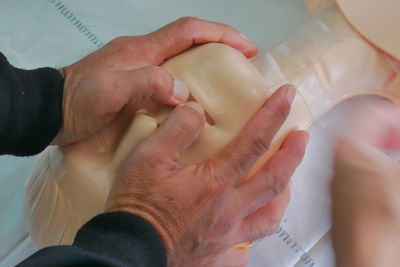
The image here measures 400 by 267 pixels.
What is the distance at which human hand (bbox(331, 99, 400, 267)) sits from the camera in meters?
0.65

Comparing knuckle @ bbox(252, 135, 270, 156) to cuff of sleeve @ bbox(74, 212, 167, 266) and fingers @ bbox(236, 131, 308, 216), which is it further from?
cuff of sleeve @ bbox(74, 212, 167, 266)

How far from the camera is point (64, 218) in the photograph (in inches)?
23.5

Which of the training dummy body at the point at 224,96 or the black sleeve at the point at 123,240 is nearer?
the black sleeve at the point at 123,240

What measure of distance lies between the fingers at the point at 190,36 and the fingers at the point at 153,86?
88mm

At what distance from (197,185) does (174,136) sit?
6 cm

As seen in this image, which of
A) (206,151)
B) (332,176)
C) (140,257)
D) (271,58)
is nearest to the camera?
(140,257)

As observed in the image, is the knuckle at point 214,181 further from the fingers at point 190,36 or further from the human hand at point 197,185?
the fingers at point 190,36

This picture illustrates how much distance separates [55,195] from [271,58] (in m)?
0.36

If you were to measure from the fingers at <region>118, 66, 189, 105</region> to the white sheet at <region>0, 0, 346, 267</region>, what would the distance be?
0.30 m

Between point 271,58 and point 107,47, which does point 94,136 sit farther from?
point 271,58

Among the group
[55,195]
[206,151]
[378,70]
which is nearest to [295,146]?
[206,151]

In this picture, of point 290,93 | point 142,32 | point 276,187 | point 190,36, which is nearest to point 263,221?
point 276,187

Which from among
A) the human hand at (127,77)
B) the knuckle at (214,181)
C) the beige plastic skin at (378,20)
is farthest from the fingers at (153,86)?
the beige plastic skin at (378,20)

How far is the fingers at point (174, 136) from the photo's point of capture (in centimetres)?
49
